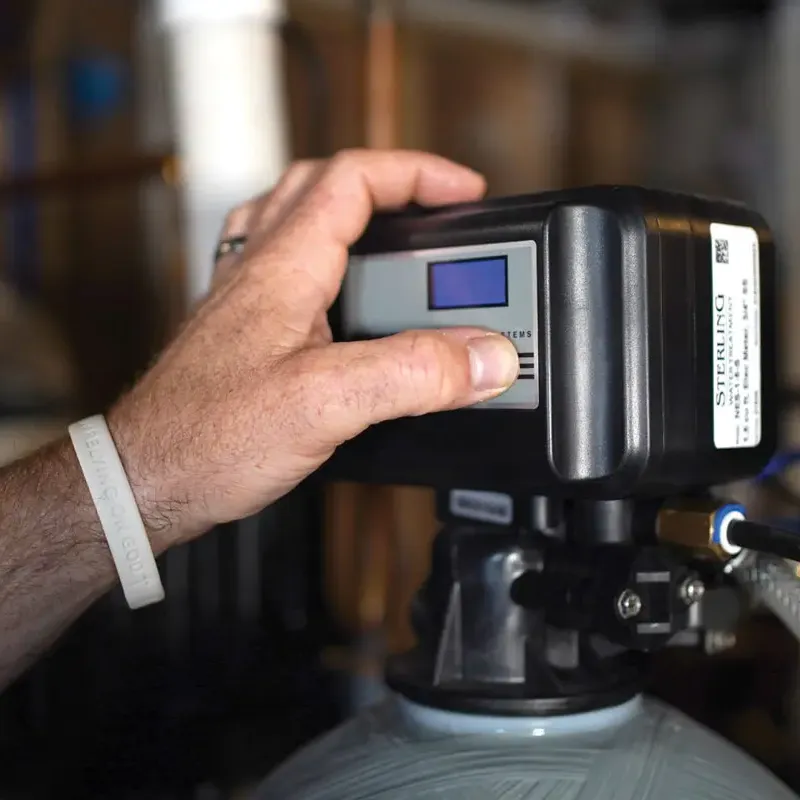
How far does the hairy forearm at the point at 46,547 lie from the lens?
503 millimetres

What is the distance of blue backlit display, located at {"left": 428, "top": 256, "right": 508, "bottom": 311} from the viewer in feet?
1.49

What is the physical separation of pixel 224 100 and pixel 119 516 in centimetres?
53

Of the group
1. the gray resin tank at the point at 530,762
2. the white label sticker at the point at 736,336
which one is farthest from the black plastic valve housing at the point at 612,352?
the gray resin tank at the point at 530,762

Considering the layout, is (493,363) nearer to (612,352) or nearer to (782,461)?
(612,352)

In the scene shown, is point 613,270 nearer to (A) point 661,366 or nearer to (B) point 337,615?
(A) point 661,366

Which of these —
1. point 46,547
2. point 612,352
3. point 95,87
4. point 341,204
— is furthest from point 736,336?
point 95,87

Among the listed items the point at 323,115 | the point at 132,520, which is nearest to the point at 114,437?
the point at 132,520

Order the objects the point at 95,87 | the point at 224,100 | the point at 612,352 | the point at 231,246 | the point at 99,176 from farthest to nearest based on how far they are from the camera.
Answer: the point at 95,87 → the point at 99,176 → the point at 224,100 → the point at 231,246 → the point at 612,352

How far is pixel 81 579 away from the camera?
519 mm

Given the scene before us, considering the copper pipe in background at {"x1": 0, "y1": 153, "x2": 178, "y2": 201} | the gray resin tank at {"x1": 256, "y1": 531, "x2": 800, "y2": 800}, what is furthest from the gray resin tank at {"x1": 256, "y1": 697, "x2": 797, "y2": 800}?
the copper pipe in background at {"x1": 0, "y1": 153, "x2": 178, "y2": 201}

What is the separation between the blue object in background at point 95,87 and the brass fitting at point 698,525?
1.19m

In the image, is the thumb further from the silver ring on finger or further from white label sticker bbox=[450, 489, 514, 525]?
the silver ring on finger

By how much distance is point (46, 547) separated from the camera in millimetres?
510

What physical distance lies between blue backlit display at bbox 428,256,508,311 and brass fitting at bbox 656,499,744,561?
122 mm
